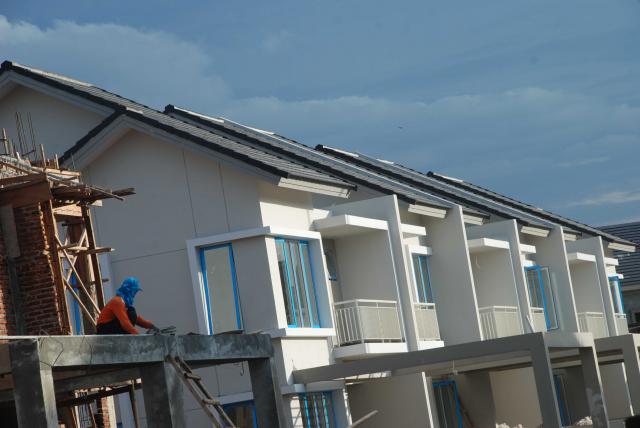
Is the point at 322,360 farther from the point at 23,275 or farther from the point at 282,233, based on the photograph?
the point at 23,275

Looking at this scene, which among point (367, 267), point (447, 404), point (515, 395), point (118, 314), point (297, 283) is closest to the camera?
point (118, 314)

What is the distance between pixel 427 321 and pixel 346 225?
395 cm

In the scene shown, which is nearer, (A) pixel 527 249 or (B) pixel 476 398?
(B) pixel 476 398

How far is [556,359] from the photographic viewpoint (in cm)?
3281

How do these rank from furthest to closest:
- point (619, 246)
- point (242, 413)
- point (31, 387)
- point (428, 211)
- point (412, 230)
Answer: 1. point (619, 246)
2. point (428, 211)
3. point (412, 230)
4. point (242, 413)
5. point (31, 387)

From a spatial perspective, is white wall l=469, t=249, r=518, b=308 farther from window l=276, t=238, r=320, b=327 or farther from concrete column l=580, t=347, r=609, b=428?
window l=276, t=238, r=320, b=327

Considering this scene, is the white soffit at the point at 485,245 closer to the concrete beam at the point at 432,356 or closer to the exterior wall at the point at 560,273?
the exterior wall at the point at 560,273

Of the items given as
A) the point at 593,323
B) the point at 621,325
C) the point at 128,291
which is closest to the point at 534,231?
the point at 593,323

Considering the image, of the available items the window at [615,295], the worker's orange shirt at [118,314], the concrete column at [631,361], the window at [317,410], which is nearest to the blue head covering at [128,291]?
the worker's orange shirt at [118,314]

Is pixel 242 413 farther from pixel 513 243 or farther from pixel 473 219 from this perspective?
pixel 513 243

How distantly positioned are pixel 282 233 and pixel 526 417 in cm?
1278

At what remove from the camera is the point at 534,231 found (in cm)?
3794

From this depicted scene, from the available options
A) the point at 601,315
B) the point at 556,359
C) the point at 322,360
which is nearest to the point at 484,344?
the point at 322,360

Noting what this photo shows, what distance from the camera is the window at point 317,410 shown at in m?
26.5
